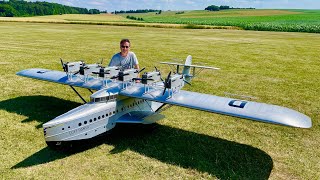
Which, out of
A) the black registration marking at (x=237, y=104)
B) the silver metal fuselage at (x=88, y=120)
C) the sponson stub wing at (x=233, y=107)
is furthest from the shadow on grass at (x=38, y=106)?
the black registration marking at (x=237, y=104)

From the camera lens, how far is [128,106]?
42.0ft

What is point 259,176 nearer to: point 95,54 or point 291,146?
point 291,146

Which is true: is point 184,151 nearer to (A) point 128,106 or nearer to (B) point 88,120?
→ (A) point 128,106

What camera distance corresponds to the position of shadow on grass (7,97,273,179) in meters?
10.4

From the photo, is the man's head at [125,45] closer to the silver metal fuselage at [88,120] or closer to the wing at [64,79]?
the wing at [64,79]

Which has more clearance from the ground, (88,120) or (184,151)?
(88,120)

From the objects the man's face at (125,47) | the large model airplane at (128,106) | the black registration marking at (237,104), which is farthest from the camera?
the man's face at (125,47)

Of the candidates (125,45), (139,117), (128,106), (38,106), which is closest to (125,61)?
(125,45)

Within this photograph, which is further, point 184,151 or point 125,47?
point 125,47

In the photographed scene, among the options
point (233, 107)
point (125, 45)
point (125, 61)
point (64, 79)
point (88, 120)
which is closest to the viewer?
point (233, 107)

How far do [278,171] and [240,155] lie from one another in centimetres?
159

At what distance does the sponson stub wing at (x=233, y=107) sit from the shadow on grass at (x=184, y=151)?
5.96 ft

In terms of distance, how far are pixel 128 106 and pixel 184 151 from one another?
10.8 feet

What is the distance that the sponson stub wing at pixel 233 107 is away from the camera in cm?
968
